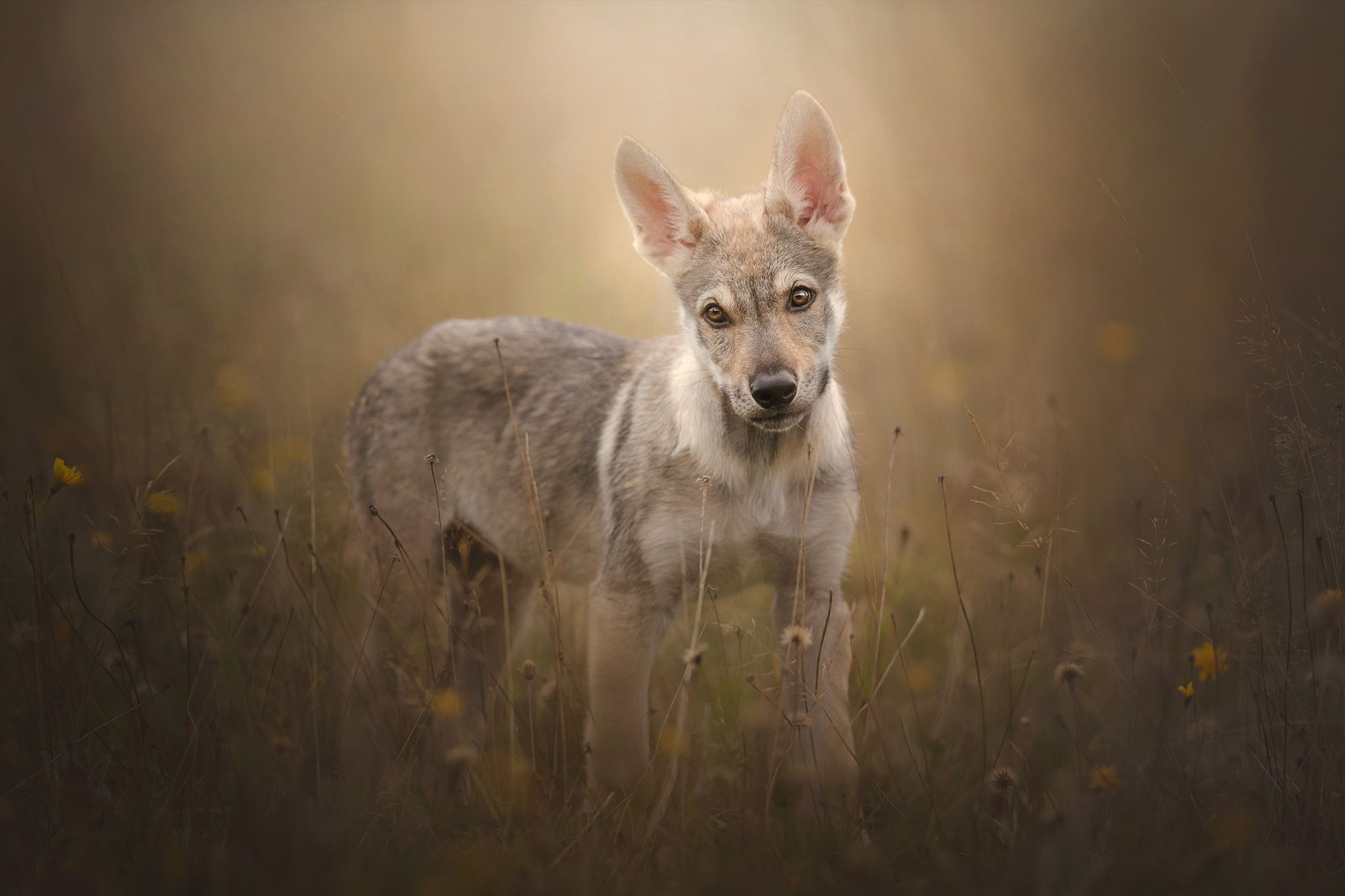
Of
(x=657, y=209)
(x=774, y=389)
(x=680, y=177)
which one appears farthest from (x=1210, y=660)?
(x=680, y=177)

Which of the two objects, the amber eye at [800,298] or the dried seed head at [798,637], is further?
the amber eye at [800,298]

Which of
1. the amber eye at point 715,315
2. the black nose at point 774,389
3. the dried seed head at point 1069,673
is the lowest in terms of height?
the dried seed head at point 1069,673

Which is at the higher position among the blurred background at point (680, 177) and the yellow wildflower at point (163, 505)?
the blurred background at point (680, 177)

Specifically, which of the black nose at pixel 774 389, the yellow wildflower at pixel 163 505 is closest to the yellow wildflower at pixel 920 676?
the black nose at pixel 774 389

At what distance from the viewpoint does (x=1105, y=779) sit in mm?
2434

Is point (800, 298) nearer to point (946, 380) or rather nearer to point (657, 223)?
point (657, 223)

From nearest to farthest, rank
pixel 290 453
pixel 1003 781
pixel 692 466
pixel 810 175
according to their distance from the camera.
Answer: pixel 1003 781 < pixel 692 466 < pixel 810 175 < pixel 290 453

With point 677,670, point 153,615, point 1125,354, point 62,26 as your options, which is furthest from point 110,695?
point 1125,354

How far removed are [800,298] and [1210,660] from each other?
1.76 meters

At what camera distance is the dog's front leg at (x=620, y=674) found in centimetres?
312

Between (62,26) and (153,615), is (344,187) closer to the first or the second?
(62,26)

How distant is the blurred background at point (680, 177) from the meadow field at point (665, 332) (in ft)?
0.10

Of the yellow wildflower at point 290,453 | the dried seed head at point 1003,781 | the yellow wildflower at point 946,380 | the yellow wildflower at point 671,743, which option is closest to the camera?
the dried seed head at point 1003,781

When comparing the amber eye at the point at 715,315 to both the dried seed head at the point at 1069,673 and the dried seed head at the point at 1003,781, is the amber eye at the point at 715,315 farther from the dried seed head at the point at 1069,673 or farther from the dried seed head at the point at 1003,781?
the dried seed head at the point at 1003,781
